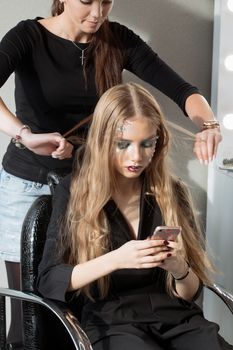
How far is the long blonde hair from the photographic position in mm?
1341

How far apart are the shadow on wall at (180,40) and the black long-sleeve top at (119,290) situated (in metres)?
0.61

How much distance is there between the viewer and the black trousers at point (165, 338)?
1.26 metres

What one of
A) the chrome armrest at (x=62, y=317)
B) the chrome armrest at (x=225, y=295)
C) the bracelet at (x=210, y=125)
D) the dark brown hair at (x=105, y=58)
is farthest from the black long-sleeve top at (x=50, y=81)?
the chrome armrest at (x=225, y=295)

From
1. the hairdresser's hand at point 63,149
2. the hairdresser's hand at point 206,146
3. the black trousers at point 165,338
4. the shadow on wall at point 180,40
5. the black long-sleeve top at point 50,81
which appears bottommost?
the black trousers at point 165,338

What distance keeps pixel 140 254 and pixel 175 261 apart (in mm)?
117

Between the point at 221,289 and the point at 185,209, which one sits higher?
the point at 185,209

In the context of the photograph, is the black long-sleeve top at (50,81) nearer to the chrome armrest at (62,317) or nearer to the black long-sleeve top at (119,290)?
the black long-sleeve top at (119,290)

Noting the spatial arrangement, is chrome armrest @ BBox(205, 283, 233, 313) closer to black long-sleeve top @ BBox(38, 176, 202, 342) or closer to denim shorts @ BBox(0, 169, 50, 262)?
black long-sleeve top @ BBox(38, 176, 202, 342)

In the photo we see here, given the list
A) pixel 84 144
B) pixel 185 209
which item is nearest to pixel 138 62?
pixel 84 144

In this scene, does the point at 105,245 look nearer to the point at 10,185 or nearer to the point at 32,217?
the point at 32,217

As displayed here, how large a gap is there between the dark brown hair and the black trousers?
21.7 inches

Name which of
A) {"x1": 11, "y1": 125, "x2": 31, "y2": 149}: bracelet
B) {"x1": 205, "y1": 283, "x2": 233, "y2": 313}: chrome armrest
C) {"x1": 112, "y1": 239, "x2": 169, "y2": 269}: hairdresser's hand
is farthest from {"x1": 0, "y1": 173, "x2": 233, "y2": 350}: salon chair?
{"x1": 112, "y1": 239, "x2": 169, "y2": 269}: hairdresser's hand

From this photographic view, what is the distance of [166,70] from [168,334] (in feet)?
2.05

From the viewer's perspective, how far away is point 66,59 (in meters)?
1.54
